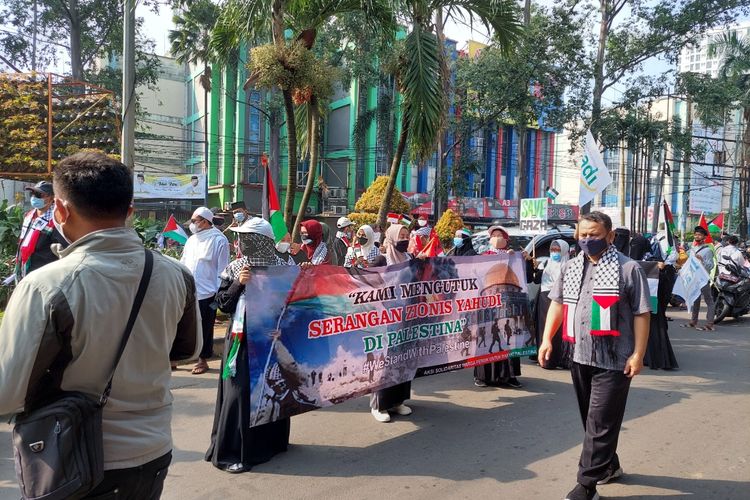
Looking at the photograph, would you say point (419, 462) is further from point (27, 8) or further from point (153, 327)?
point (27, 8)

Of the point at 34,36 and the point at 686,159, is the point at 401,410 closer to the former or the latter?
the point at 686,159

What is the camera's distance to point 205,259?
6766mm

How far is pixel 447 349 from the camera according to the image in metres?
5.74

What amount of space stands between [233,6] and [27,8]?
22.8 m

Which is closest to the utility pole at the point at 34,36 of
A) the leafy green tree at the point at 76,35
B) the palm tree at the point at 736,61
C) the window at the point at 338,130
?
the leafy green tree at the point at 76,35

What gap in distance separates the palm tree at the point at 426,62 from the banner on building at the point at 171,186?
80.7 ft

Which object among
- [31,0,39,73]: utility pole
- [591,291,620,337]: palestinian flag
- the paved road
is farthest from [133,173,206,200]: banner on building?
A: [591,291,620,337]: palestinian flag

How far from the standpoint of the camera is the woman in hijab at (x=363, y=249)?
727cm

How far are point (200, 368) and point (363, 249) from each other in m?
2.45

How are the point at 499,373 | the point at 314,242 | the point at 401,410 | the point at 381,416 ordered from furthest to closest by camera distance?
the point at 499,373
the point at 314,242
the point at 401,410
the point at 381,416

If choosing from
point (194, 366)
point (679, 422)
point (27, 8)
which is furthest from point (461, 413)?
point (27, 8)

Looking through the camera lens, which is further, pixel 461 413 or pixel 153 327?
pixel 461 413

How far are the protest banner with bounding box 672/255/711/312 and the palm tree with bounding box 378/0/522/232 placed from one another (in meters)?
5.95

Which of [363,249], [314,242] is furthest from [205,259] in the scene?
[363,249]
